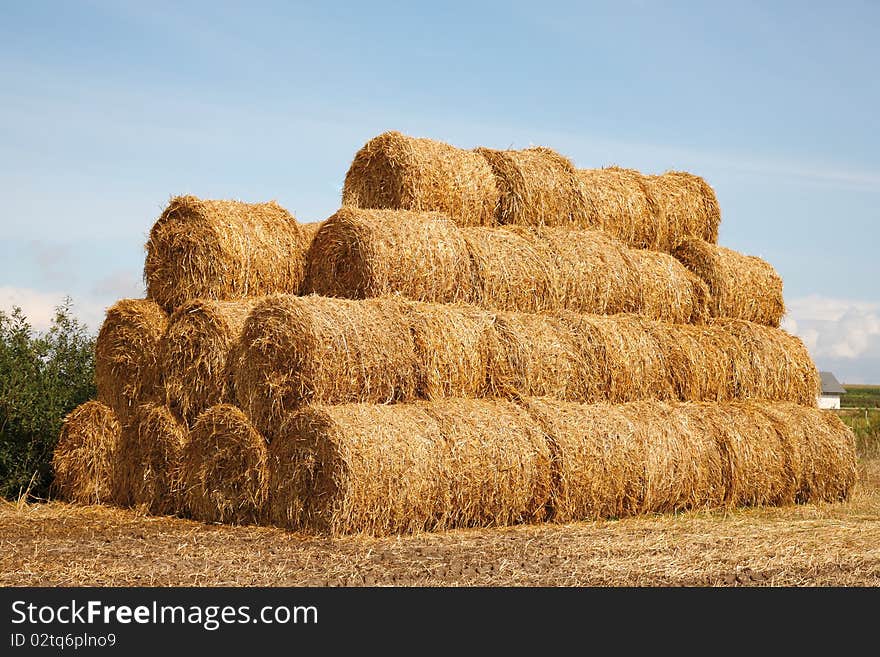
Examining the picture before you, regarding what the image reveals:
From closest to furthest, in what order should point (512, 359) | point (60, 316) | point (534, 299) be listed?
point (512, 359), point (534, 299), point (60, 316)

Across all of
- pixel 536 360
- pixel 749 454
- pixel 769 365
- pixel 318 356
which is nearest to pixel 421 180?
pixel 536 360

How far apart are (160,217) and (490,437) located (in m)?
4.42

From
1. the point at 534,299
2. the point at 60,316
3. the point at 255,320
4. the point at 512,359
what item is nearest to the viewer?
the point at 255,320

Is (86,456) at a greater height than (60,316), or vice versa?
(60,316)

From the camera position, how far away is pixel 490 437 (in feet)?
35.6

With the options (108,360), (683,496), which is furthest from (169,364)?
(683,496)

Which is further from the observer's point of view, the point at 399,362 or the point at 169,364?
the point at 169,364

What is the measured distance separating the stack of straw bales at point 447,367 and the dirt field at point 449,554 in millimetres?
455

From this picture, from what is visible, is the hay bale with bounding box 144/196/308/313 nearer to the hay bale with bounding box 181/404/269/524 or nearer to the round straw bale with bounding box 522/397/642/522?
the hay bale with bounding box 181/404/269/524

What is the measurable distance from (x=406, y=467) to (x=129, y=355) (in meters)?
3.76

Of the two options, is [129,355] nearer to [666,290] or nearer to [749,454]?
Answer: [666,290]

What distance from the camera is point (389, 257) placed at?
37.4ft

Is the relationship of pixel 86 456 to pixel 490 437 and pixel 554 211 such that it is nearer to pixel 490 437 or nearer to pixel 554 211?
pixel 490 437

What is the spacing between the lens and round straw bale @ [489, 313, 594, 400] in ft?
38.0
